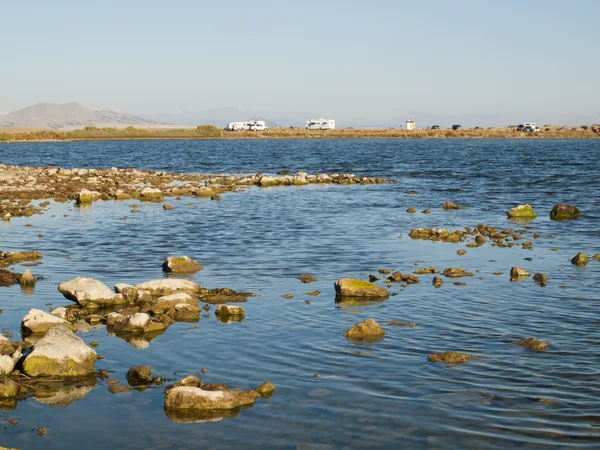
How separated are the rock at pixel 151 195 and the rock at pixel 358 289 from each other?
82.4 ft

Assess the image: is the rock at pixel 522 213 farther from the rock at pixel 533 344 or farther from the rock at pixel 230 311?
the rock at pixel 230 311

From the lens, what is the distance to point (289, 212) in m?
37.0

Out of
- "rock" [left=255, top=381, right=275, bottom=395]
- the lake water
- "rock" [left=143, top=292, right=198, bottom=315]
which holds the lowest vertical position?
the lake water

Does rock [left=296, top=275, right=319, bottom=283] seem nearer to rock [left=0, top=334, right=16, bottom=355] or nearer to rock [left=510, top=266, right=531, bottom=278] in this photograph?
rock [left=510, top=266, right=531, bottom=278]

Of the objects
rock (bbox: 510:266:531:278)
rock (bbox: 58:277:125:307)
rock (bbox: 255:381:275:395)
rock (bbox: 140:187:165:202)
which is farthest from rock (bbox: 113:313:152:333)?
rock (bbox: 140:187:165:202)

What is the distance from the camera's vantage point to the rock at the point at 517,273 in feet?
66.5

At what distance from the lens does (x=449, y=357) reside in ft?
42.4

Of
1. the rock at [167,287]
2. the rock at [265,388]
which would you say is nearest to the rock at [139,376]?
the rock at [265,388]

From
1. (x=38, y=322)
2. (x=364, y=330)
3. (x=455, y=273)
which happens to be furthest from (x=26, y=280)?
(x=455, y=273)

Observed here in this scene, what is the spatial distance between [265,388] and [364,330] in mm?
3667

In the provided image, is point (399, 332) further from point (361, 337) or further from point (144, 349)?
point (144, 349)

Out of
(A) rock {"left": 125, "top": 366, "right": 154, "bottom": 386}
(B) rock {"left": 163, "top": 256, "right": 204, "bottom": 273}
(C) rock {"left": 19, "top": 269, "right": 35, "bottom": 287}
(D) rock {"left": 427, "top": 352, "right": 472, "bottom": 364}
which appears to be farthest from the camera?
(B) rock {"left": 163, "top": 256, "right": 204, "bottom": 273}

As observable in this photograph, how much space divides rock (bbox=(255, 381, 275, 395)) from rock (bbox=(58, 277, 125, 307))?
6.58m

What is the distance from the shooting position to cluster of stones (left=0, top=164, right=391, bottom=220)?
39562 millimetres
